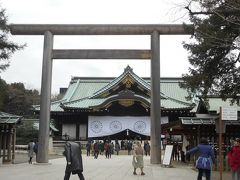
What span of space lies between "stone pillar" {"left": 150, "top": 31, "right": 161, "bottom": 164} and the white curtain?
21.3 m

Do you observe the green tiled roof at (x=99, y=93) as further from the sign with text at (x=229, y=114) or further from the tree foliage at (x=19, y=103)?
the sign with text at (x=229, y=114)

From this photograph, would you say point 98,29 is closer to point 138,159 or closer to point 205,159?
point 138,159

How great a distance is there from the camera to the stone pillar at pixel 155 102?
2266 centimetres

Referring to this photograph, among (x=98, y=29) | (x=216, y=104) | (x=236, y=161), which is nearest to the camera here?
(x=236, y=161)

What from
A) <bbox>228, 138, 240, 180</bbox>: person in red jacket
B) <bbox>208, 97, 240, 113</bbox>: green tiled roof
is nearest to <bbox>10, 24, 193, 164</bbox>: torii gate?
<bbox>208, 97, 240, 113</bbox>: green tiled roof

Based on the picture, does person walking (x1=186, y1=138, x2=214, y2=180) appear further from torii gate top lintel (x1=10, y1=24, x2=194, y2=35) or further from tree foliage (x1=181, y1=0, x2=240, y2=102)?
torii gate top lintel (x1=10, y1=24, x2=194, y2=35)

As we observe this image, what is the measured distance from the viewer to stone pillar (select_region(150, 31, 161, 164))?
22656mm

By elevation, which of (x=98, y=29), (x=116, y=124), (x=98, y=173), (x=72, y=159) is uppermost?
(x=98, y=29)

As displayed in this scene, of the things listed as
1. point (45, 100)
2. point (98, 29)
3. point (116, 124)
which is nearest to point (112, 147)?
point (116, 124)

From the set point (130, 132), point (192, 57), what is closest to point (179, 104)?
point (130, 132)

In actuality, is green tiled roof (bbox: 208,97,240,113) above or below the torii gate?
below

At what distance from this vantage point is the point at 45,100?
23.2m

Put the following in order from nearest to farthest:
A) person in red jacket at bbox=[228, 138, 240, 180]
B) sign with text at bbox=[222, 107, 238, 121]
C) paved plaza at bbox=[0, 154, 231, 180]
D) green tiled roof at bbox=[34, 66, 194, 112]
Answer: person in red jacket at bbox=[228, 138, 240, 180]
sign with text at bbox=[222, 107, 238, 121]
paved plaza at bbox=[0, 154, 231, 180]
green tiled roof at bbox=[34, 66, 194, 112]

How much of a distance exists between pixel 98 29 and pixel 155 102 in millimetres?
4931
